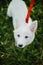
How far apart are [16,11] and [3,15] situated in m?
0.72

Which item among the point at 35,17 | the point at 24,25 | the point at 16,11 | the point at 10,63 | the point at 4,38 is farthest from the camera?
the point at 35,17

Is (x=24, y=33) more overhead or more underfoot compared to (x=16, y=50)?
more overhead

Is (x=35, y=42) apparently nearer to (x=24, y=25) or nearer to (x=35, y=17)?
(x=35, y=17)

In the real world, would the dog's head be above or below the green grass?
above

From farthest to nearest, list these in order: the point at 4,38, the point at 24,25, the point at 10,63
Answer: the point at 4,38
the point at 10,63
the point at 24,25

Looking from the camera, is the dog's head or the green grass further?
the green grass

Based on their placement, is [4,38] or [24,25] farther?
[4,38]

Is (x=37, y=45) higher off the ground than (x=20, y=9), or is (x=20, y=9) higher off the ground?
(x=20, y=9)

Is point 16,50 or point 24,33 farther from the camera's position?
point 16,50

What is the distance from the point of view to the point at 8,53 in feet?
7.43

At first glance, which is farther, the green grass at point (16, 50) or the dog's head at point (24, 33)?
the green grass at point (16, 50)

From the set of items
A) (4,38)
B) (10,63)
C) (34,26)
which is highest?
(34,26)

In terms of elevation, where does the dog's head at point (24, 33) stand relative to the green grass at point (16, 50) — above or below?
above

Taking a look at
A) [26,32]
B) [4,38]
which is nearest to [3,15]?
[4,38]
